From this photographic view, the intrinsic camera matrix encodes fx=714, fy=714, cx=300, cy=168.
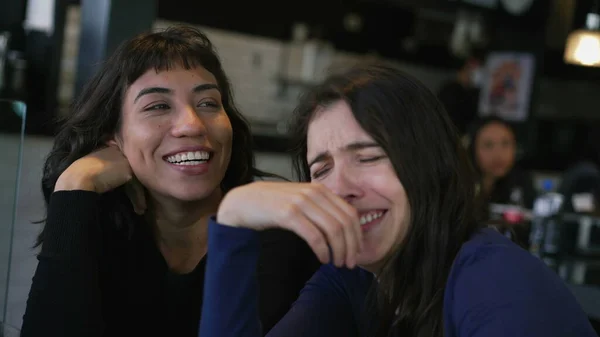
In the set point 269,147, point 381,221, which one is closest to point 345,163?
point 381,221

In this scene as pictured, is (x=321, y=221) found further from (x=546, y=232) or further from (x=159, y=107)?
(x=546, y=232)

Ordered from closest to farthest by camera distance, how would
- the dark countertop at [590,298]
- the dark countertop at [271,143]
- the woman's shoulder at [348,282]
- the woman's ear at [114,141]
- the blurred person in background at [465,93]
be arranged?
the woman's shoulder at [348,282], the woman's ear at [114,141], the dark countertop at [590,298], the dark countertop at [271,143], the blurred person in background at [465,93]

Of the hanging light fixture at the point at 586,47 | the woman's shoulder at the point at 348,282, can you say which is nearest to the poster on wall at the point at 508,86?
the hanging light fixture at the point at 586,47

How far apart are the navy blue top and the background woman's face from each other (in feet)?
9.33

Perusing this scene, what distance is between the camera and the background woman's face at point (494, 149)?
3.90 meters

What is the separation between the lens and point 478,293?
97 cm

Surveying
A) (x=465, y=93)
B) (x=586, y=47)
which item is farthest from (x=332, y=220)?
(x=465, y=93)

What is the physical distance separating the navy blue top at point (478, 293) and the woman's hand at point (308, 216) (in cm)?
3

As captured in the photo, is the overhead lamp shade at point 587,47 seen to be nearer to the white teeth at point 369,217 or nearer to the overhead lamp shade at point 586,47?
the overhead lamp shade at point 586,47

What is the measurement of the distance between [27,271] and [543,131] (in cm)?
718

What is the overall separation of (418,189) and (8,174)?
0.83m

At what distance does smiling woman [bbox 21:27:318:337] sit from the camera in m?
1.44

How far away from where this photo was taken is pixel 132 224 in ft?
4.95

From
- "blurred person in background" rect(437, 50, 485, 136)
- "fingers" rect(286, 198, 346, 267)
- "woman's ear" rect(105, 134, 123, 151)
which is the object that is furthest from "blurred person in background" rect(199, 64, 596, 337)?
"blurred person in background" rect(437, 50, 485, 136)
